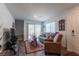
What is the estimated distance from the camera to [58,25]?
235 centimetres

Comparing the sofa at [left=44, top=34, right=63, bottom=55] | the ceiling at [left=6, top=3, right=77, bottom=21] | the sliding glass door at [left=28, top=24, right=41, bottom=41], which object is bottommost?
the sofa at [left=44, top=34, right=63, bottom=55]

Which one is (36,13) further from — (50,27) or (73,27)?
(73,27)

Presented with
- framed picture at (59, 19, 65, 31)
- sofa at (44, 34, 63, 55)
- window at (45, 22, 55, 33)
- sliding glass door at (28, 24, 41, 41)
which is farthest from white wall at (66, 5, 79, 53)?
sliding glass door at (28, 24, 41, 41)

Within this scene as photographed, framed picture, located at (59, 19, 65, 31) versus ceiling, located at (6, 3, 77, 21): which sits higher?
ceiling, located at (6, 3, 77, 21)

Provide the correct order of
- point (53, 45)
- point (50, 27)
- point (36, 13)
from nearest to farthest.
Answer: point (36, 13) < point (50, 27) < point (53, 45)

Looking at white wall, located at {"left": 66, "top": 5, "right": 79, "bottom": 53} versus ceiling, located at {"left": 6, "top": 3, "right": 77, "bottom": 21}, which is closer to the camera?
ceiling, located at {"left": 6, "top": 3, "right": 77, "bottom": 21}

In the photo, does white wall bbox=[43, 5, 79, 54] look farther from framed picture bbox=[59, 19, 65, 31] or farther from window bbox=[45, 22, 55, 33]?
window bbox=[45, 22, 55, 33]

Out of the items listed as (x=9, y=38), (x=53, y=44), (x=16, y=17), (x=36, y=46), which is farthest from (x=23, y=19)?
(x=53, y=44)

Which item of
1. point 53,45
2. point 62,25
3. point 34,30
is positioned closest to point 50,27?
point 62,25

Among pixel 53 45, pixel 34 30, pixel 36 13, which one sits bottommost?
pixel 53 45

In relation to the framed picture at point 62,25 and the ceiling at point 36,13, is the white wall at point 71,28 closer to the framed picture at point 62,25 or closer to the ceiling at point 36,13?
the framed picture at point 62,25

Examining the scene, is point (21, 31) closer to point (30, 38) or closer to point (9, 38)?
point (30, 38)

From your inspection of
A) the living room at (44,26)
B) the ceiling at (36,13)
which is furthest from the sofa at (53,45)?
the ceiling at (36,13)

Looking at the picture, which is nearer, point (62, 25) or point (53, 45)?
point (62, 25)
